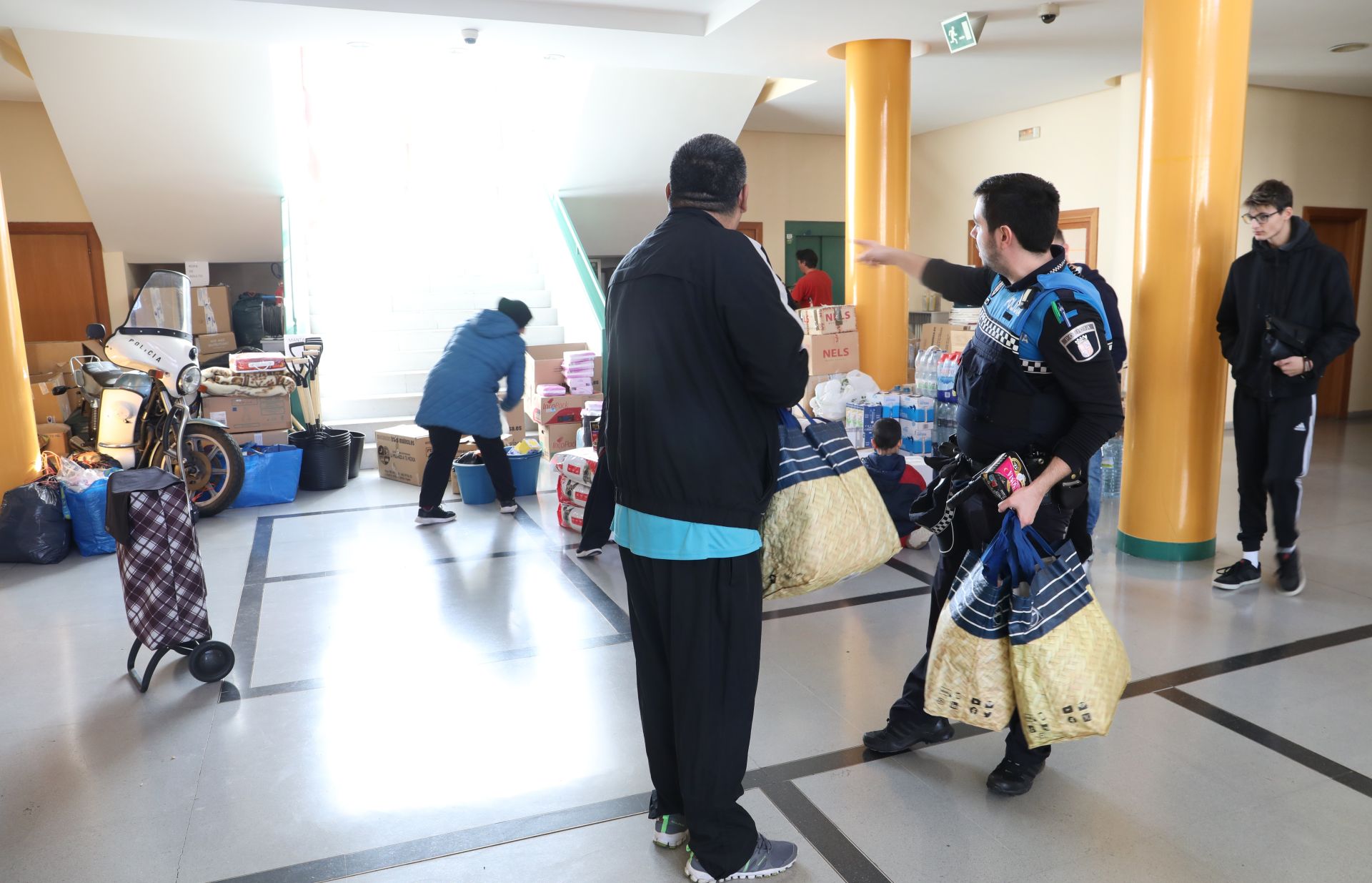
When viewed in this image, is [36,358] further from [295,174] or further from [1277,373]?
[1277,373]

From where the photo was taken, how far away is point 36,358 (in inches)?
344

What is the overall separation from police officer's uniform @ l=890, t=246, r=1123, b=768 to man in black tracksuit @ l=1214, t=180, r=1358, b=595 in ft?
7.00

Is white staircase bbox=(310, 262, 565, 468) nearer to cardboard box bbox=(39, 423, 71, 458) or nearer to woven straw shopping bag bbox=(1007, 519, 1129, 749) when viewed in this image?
cardboard box bbox=(39, 423, 71, 458)

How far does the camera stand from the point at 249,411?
22.5 feet

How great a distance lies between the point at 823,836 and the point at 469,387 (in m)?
3.90

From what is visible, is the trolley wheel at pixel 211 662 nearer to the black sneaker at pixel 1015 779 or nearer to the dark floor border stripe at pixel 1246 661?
the black sneaker at pixel 1015 779

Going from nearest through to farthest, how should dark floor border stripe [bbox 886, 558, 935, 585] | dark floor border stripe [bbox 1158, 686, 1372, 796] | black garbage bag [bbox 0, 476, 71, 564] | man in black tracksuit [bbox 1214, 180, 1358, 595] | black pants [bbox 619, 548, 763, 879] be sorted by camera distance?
black pants [bbox 619, 548, 763, 879], dark floor border stripe [bbox 1158, 686, 1372, 796], man in black tracksuit [bbox 1214, 180, 1358, 595], dark floor border stripe [bbox 886, 558, 935, 585], black garbage bag [bbox 0, 476, 71, 564]

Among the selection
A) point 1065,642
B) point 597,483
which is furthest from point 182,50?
point 1065,642

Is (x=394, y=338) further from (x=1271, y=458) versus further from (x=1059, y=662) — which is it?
(x=1059, y=662)

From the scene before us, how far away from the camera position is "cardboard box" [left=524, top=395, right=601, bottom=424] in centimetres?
729

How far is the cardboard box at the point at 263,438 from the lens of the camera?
22.4 ft

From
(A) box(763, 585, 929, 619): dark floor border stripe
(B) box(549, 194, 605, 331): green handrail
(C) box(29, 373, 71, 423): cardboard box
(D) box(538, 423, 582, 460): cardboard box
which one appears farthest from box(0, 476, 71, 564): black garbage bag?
(B) box(549, 194, 605, 331): green handrail

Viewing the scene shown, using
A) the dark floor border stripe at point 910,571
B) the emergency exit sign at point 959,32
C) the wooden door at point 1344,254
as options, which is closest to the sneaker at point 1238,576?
the dark floor border stripe at point 910,571

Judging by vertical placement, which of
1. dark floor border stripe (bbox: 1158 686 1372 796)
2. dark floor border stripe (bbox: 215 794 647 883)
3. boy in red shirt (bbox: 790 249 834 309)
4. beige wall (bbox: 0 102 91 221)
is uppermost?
beige wall (bbox: 0 102 91 221)
